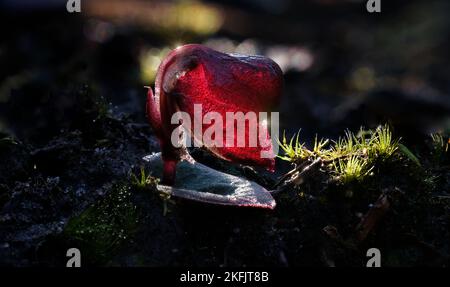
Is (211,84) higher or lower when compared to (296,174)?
higher

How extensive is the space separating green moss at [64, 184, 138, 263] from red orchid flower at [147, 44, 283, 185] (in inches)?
21.0

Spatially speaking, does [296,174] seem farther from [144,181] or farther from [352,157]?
[144,181]

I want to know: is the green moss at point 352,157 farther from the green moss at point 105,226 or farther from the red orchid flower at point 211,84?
the green moss at point 105,226

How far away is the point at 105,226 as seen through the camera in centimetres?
295

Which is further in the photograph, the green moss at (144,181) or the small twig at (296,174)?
the small twig at (296,174)

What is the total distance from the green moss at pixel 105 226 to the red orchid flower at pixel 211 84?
21.0 inches

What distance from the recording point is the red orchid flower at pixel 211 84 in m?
2.69

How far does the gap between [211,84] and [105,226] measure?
3.15ft

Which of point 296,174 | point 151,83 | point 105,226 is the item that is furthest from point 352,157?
point 151,83

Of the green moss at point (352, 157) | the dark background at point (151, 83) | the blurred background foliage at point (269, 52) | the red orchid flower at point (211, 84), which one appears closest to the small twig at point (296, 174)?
the green moss at point (352, 157)

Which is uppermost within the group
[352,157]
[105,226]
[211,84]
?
[211,84]

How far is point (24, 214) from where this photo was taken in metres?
3.15

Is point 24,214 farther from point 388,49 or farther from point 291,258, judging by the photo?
point 388,49

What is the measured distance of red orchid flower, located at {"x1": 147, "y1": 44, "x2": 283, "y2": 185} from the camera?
269cm
